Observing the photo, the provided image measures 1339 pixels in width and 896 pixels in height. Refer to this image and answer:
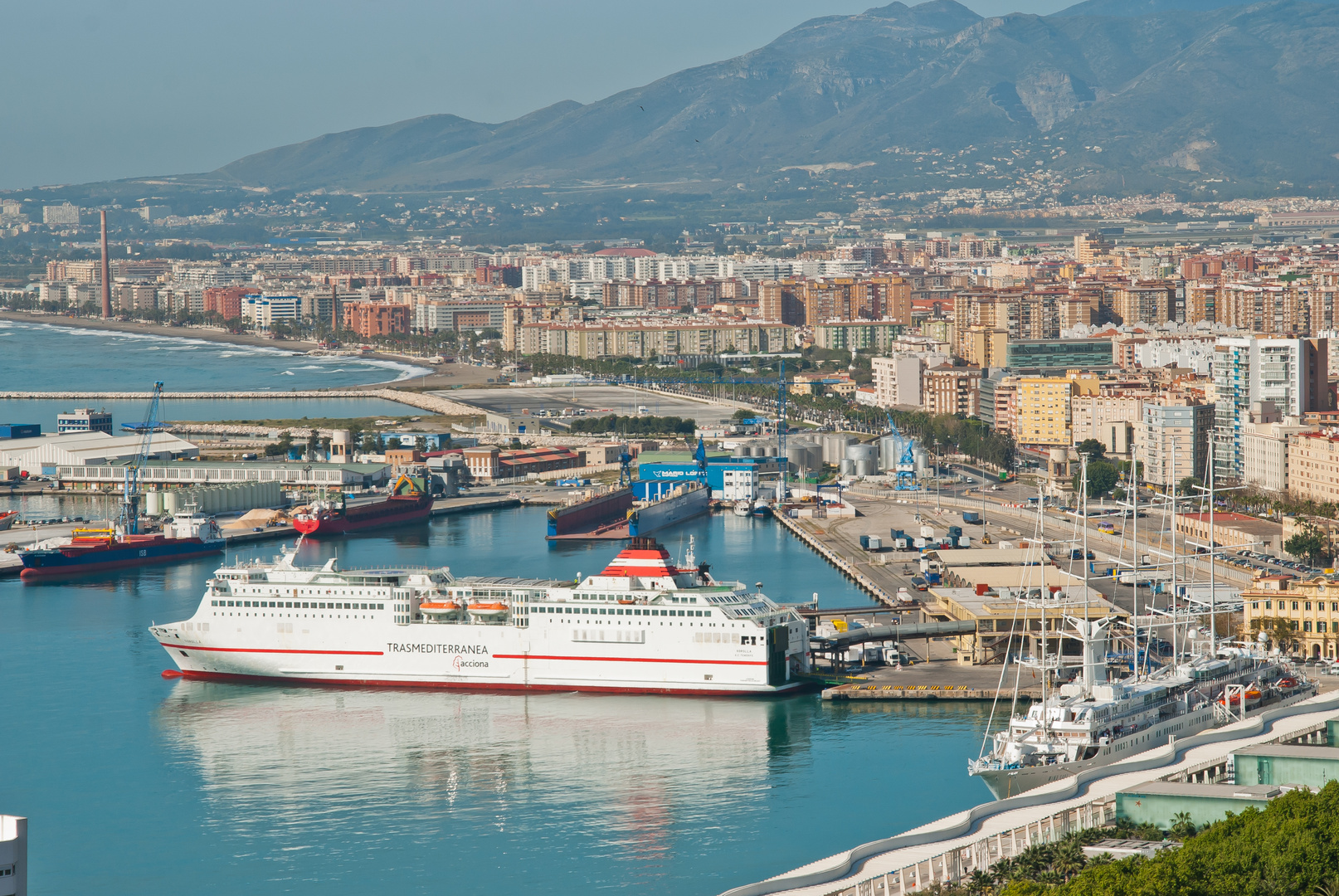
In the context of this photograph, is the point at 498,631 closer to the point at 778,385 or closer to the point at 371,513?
the point at 371,513

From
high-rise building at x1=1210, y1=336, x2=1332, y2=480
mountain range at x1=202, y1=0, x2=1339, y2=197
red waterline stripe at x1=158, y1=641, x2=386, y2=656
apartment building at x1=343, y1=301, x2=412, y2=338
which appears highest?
mountain range at x1=202, y1=0, x2=1339, y2=197

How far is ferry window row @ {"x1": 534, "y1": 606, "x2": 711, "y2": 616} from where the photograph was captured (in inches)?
517

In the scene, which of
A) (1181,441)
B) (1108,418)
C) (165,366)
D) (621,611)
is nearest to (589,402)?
(1108,418)

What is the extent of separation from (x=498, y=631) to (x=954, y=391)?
70.5 ft

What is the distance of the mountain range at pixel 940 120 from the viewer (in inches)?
4626

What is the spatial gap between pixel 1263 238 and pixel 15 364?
50.8m

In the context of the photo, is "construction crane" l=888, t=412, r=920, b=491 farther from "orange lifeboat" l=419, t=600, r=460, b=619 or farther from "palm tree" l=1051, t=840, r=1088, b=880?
"palm tree" l=1051, t=840, r=1088, b=880

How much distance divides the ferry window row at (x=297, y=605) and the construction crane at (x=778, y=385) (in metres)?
12.3

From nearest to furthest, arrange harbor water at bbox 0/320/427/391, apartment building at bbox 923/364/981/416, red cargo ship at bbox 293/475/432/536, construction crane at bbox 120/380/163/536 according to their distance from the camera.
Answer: construction crane at bbox 120/380/163/536
red cargo ship at bbox 293/475/432/536
apartment building at bbox 923/364/981/416
harbor water at bbox 0/320/427/391

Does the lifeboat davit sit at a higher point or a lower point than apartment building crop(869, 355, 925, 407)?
lower

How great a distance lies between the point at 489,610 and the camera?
537 inches

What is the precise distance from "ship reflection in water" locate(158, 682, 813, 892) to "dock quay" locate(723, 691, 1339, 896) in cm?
150

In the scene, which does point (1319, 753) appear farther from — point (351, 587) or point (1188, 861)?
point (351, 587)

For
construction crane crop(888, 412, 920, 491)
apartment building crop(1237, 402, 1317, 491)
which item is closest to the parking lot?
construction crane crop(888, 412, 920, 491)
